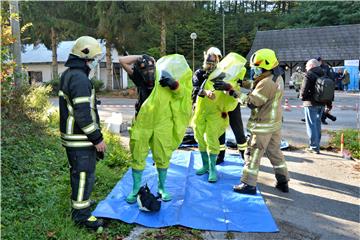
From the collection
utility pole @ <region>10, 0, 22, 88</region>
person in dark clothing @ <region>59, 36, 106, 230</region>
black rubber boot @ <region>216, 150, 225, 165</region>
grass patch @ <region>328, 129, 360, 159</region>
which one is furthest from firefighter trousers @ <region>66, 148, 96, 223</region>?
grass patch @ <region>328, 129, 360, 159</region>

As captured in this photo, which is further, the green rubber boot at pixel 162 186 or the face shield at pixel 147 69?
the green rubber boot at pixel 162 186

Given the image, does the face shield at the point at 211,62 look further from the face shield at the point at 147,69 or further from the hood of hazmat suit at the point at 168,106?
the face shield at the point at 147,69

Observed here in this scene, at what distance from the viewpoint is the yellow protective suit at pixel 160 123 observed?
15.0 feet

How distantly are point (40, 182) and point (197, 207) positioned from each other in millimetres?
2146

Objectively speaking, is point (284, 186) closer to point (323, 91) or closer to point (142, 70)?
point (142, 70)

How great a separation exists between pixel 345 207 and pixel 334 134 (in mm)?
4916

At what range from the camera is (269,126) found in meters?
5.11

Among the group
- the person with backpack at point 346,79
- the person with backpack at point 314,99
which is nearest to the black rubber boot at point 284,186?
the person with backpack at point 314,99

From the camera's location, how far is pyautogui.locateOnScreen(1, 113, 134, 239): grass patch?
12.5 ft

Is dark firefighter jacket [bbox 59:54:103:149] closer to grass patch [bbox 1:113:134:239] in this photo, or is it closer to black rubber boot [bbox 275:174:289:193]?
grass patch [bbox 1:113:134:239]

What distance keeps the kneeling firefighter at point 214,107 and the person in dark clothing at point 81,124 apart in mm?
2025

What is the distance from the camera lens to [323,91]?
7.38 meters

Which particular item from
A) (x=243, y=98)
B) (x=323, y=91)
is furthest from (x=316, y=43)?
(x=243, y=98)

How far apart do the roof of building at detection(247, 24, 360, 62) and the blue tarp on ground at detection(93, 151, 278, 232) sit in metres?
31.3
